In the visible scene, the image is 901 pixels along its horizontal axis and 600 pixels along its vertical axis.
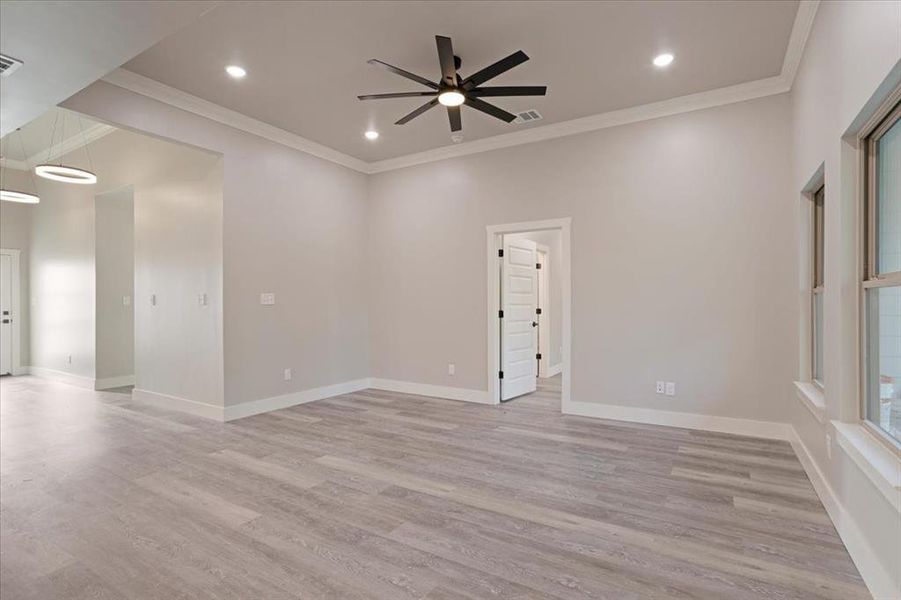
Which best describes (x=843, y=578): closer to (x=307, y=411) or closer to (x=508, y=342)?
(x=508, y=342)

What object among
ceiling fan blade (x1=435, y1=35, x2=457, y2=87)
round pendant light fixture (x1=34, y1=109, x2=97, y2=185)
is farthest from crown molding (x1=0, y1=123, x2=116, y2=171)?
ceiling fan blade (x1=435, y1=35, x2=457, y2=87)

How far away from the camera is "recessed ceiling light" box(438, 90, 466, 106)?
3361mm

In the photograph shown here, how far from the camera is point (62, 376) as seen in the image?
7.18m

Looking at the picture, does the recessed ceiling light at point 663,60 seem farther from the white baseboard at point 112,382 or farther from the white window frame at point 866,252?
the white baseboard at point 112,382

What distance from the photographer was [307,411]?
17.0 feet

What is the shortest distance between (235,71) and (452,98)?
6.42ft

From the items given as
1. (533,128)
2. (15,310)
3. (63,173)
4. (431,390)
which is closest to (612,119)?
(533,128)

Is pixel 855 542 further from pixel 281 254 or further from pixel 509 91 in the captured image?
pixel 281 254

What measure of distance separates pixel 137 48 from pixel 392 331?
4383 millimetres

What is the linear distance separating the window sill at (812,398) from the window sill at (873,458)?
452 mm

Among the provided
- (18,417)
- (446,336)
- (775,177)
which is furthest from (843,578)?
(18,417)

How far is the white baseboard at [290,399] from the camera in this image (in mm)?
4875

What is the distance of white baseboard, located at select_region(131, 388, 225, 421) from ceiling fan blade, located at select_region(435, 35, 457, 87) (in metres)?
3.98

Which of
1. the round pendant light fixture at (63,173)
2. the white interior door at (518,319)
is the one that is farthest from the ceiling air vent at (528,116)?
the round pendant light fixture at (63,173)
